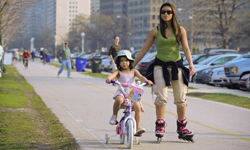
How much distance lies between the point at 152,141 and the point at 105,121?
2.30m

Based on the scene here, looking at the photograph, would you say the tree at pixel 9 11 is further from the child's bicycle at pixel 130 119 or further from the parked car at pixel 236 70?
the parked car at pixel 236 70

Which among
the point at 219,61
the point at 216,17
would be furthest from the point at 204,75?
the point at 216,17

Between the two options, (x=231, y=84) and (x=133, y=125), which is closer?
(x=133, y=125)

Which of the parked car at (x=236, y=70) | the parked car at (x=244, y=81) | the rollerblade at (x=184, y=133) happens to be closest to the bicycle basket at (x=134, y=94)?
the rollerblade at (x=184, y=133)

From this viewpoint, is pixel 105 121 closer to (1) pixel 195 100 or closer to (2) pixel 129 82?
(2) pixel 129 82

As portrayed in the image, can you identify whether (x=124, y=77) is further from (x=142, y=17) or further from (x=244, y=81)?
(x=142, y=17)

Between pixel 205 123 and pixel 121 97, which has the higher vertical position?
pixel 121 97

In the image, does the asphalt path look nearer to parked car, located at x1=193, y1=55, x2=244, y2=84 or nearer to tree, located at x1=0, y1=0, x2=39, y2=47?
tree, located at x1=0, y1=0, x2=39, y2=47

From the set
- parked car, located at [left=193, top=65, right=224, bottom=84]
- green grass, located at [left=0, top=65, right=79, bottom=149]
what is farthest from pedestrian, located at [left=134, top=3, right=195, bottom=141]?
parked car, located at [left=193, top=65, right=224, bottom=84]

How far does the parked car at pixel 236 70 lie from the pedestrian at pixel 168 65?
1151 cm

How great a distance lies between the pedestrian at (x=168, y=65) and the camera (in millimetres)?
6637

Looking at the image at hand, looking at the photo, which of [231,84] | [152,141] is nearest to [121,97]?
[152,141]

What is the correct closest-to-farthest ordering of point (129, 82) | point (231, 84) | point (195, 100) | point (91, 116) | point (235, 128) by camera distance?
point (129, 82)
point (235, 128)
point (91, 116)
point (195, 100)
point (231, 84)

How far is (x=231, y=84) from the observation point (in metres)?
18.8
